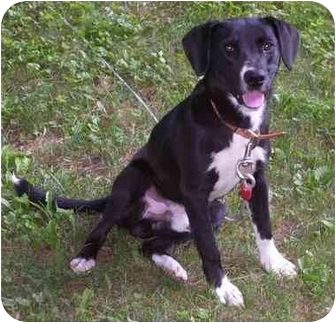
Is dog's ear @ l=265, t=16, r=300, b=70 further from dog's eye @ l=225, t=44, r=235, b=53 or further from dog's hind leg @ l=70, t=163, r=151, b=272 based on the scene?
dog's hind leg @ l=70, t=163, r=151, b=272

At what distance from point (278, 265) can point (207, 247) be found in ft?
1.49

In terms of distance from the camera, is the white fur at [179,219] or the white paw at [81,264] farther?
the white fur at [179,219]

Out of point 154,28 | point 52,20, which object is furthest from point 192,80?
point 52,20

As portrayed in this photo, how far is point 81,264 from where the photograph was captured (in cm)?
361

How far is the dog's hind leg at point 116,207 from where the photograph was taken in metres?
3.63

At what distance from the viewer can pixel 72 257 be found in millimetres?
3693

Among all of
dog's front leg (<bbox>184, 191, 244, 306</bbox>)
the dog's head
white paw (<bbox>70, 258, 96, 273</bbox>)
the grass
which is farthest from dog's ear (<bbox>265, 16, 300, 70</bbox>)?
white paw (<bbox>70, 258, 96, 273</bbox>)

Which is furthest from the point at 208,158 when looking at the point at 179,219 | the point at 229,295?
the point at 229,295

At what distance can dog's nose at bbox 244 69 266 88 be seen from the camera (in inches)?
123

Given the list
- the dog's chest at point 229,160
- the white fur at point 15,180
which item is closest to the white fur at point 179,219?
the dog's chest at point 229,160

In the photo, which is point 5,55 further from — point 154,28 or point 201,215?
point 201,215

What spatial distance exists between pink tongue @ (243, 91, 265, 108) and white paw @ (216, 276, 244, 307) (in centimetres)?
81

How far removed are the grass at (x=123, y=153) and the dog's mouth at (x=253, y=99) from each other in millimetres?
848

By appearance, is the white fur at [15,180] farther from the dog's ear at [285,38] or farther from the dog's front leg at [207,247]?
the dog's ear at [285,38]
